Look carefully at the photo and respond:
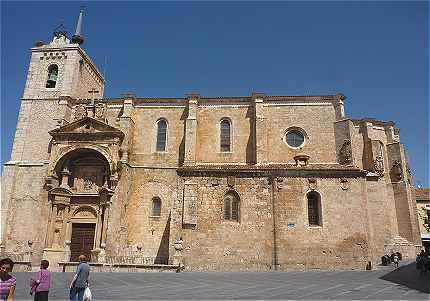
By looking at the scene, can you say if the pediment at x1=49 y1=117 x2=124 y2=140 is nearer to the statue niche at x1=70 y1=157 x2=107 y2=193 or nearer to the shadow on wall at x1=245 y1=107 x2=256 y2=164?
the statue niche at x1=70 y1=157 x2=107 y2=193

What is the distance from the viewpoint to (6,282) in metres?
4.71

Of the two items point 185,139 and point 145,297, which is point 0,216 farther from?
point 145,297

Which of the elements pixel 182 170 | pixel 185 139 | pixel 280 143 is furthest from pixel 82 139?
pixel 280 143

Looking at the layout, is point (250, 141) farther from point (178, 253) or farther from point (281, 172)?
point (178, 253)

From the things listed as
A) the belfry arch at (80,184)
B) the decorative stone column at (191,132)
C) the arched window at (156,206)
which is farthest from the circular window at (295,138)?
the belfry arch at (80,184)

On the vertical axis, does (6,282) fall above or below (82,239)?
below

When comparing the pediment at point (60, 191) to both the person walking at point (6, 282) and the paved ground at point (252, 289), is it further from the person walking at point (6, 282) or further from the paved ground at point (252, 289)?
the person walking at point (6, 282)

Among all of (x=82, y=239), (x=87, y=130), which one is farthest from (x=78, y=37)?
(x=82, y=239)

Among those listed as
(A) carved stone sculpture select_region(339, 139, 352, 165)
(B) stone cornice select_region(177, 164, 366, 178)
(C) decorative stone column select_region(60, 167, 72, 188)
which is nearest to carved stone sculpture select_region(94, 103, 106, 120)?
(C) decorative stone column select_region(60, 167, 72, 188)

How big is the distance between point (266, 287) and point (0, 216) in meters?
20.3

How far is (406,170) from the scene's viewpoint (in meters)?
24.9

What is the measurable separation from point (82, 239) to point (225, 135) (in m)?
12.4

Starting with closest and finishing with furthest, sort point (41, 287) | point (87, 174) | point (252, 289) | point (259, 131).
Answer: point (41, 287)
point (252, 289)
point (259, 131)
point (87, 174)

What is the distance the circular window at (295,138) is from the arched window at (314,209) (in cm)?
629
